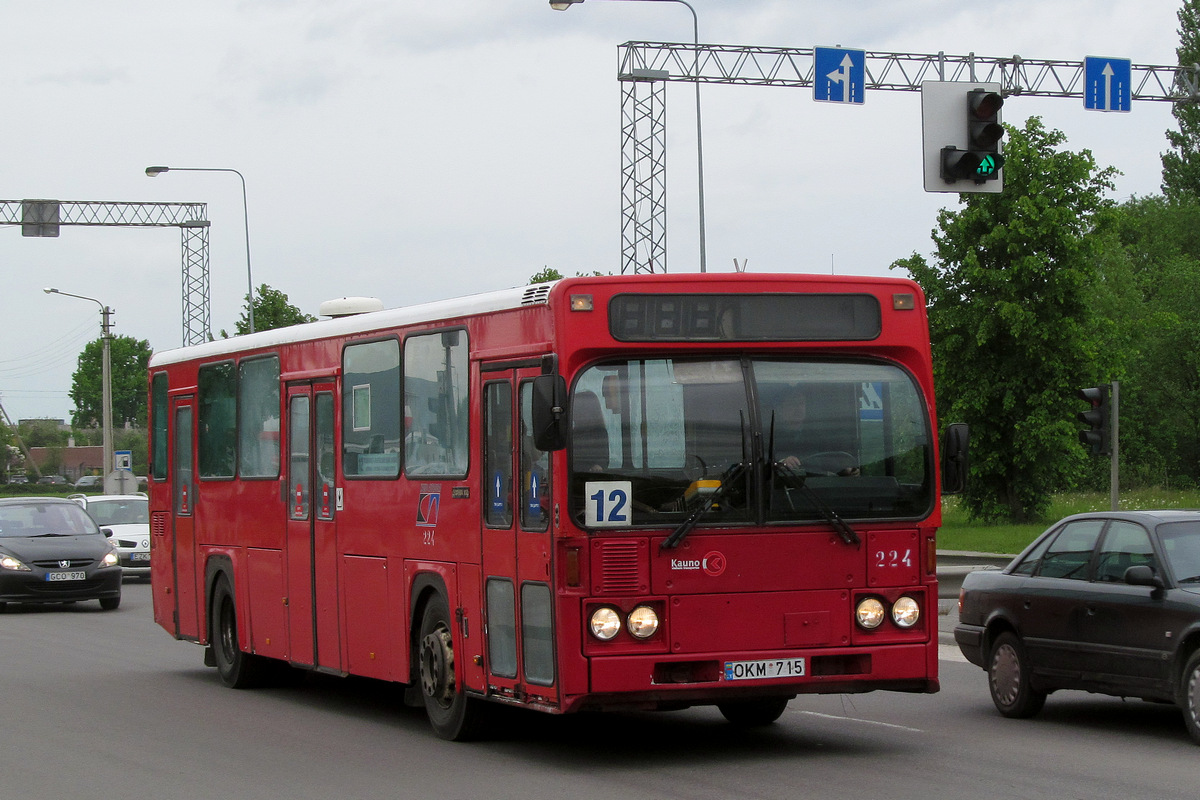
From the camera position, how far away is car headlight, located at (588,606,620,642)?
32.2ft

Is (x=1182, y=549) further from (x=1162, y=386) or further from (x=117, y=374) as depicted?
(x=117, y=374)

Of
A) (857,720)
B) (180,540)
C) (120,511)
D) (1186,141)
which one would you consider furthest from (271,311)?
(1186,141)

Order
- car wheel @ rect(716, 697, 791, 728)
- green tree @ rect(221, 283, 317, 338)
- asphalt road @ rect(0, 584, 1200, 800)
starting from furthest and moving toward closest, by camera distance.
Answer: green tree @ rect(221, 283, 317, 338) → car wheel @ rect(716, 697, 791, 728) → asphalt road @ rect(0, 584, 1200, 800)

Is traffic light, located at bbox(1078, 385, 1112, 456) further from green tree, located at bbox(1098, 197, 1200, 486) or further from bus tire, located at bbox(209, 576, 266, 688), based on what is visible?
green tree, located at bbox(1098, 197, 1200, 486)

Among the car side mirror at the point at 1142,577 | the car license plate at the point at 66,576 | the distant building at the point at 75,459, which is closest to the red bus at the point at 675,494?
the car side mirror at the point at 1142,577

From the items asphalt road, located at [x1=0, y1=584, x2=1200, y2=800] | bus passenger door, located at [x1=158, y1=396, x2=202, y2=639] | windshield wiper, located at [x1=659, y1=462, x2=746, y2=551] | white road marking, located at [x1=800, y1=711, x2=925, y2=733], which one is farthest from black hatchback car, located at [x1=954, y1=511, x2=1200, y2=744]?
bus passenger door, located at [x1=158, y1=396, x2=202, y2=639]

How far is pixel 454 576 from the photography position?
37.1ft

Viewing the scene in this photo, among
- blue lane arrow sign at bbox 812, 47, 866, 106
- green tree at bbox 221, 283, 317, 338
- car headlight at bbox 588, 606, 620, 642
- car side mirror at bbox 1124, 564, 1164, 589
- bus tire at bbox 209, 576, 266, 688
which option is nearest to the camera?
car headlight at bbox 588, 606, 620, 642

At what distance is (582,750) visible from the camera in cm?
1102

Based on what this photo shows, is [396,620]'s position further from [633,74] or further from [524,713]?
[633,74]

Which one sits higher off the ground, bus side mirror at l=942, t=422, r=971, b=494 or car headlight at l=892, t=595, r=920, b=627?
bus side mirror at l=942, t=422, r=971, b=494

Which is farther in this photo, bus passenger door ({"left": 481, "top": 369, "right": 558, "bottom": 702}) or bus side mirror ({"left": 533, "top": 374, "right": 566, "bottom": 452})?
bus passenger door ({"left": 481, "top": 369, "right": 558, "bottom": 702})

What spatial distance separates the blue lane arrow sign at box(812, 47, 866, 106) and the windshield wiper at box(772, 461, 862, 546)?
725 inches

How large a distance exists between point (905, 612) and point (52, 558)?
19484 mm
